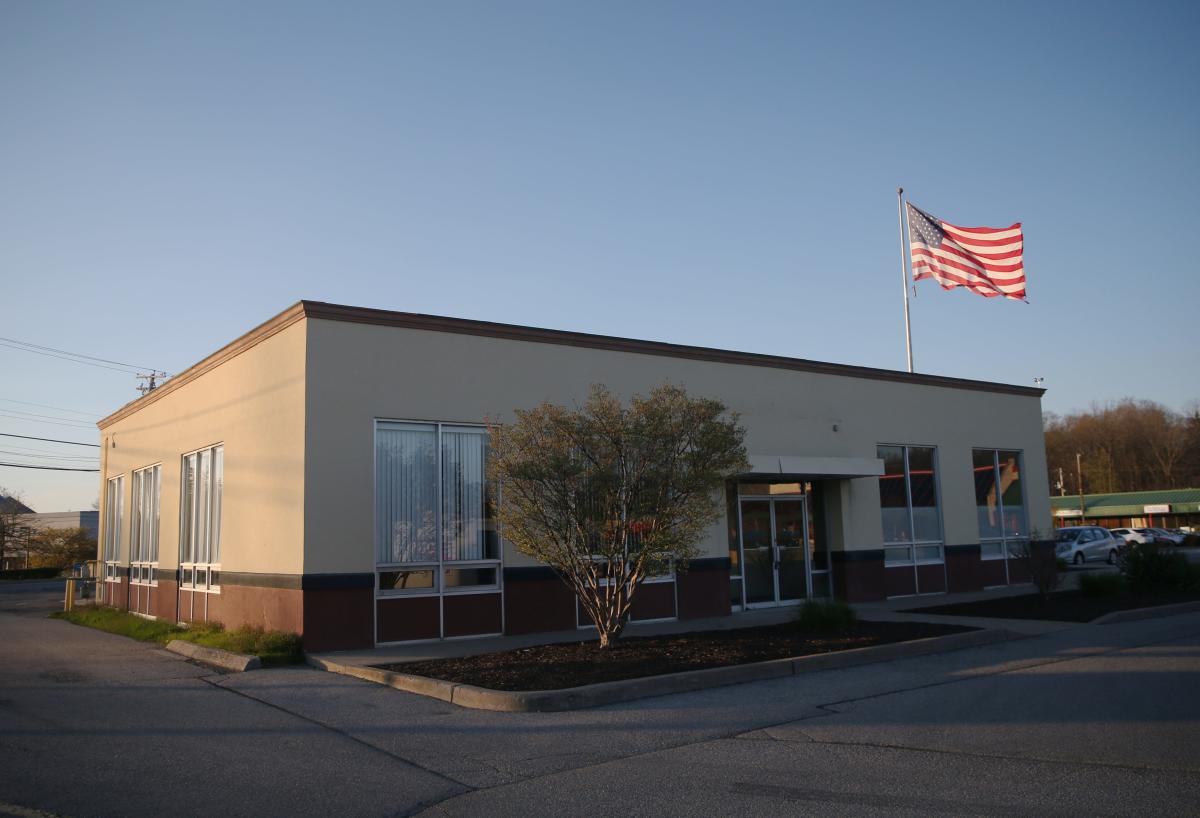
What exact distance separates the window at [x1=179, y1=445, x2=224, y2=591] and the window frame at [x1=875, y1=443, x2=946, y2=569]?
13856mm

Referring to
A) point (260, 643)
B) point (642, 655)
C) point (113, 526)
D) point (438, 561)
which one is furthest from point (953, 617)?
point (113, 526)

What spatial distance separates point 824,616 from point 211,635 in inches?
384

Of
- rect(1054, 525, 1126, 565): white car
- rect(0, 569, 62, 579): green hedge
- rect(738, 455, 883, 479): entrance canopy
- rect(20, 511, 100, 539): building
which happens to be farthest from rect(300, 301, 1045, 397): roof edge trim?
rect(20, 511, 100, 539): building

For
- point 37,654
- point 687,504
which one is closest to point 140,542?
point 37,654

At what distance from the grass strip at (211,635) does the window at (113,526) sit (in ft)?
8.01

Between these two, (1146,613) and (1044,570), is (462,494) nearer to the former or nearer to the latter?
(1044,570)

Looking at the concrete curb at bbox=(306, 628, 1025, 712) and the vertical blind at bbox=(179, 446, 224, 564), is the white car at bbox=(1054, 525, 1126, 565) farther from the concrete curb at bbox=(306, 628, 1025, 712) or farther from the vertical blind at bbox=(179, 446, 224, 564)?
the vertical blind at bbox=(179, 446, 224, 564)

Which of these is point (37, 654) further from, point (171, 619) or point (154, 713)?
point (154, 713)

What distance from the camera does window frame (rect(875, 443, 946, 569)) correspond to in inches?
829

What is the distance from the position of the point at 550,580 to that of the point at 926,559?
Answer: 10.4m

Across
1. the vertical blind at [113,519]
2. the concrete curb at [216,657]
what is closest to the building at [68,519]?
the vertical blind at [113,519]

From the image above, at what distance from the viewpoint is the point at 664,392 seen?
504 inches

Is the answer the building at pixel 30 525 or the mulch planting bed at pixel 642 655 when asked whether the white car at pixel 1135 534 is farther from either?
the building at pixel 30 525

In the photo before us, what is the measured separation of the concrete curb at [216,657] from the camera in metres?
12.5
